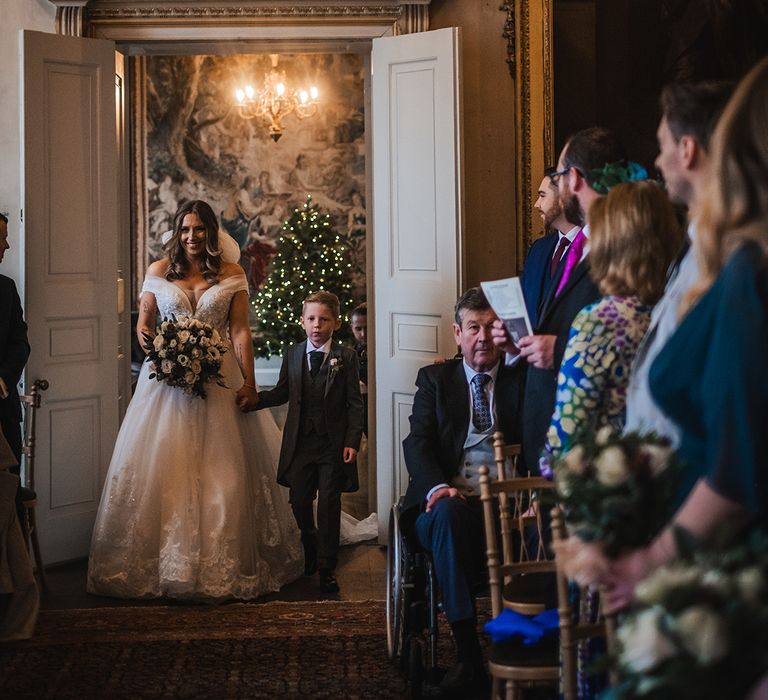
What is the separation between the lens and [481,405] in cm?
479

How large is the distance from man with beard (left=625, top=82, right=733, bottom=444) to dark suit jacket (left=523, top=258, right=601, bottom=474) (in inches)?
56.2

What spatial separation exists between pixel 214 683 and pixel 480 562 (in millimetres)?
1229

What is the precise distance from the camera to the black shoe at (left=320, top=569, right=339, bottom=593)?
600cm

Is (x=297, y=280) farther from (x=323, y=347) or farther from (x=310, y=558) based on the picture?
(x=310, y=558)

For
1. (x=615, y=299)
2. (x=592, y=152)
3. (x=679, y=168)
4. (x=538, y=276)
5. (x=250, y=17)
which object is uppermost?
(x=250, y=17)

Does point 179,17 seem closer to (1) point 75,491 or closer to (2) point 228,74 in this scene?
(1) point 75,491

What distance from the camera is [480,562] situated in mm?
4371

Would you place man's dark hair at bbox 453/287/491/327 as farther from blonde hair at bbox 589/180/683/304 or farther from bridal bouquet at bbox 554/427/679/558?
bridal bouquet at bbox 554/427/679/558

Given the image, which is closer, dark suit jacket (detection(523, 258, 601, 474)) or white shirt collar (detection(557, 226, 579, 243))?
dark suit jacket (detection(523, 258, 601, 474))

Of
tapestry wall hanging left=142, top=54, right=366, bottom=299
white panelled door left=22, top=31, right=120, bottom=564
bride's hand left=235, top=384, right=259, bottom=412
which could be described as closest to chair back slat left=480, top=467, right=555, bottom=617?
bride's hand left=235, top=384, right=259, bottom=412

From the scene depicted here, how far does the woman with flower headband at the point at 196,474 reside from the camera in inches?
231

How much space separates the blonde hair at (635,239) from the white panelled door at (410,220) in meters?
3.61

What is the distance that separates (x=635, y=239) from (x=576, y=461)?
1068 mm

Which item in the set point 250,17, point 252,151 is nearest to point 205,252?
point 250,17
